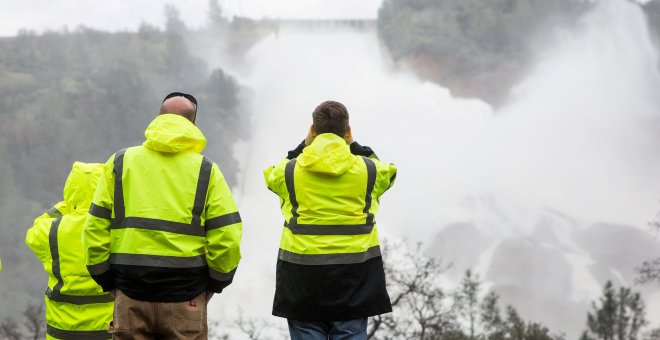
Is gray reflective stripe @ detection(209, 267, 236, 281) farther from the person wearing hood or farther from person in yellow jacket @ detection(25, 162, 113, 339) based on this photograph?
person in yellow jacket @ detection(25, 162, 113, 339)

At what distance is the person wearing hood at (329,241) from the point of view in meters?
4.18

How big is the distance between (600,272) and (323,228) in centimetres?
6505

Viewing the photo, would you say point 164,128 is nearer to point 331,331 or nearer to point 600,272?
point 331,331

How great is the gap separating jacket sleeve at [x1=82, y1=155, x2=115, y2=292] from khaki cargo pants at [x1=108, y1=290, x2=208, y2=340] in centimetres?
16

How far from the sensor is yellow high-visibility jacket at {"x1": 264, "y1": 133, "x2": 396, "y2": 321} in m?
4.17

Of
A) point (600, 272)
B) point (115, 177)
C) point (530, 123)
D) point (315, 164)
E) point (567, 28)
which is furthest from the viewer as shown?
point (567, 28)

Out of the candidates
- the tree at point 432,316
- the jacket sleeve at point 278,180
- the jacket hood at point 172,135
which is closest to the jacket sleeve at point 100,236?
the jacket hood at point 172,135

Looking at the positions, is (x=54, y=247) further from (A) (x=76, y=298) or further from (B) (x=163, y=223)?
(B) (x=163, y=223)

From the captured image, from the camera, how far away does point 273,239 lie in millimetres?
65188

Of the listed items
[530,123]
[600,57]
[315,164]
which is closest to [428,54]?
[530,123]

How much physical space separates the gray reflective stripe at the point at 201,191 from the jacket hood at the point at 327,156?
608mm

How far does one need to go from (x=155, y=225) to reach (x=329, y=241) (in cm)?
100

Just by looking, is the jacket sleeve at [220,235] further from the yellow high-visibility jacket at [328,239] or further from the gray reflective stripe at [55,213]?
the gray reflective stripe at [55,213]

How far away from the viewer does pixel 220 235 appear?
381 centimetres
